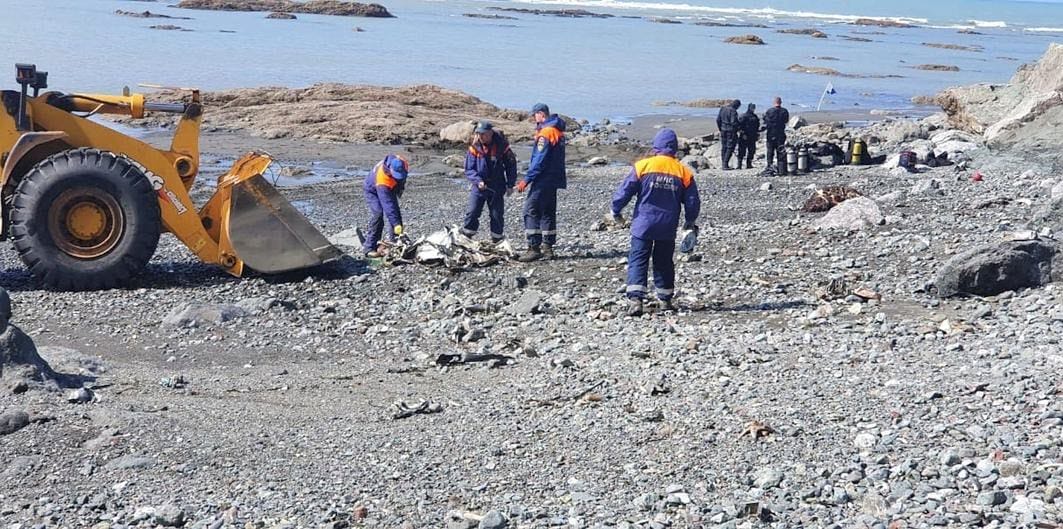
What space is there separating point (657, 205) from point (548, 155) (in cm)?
283

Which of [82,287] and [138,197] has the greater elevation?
[138,197]

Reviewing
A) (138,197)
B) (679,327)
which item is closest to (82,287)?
(138,197)

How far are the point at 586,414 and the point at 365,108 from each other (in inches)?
876

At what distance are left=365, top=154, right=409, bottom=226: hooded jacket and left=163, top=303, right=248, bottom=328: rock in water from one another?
2.55 metres

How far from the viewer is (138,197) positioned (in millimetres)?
11711

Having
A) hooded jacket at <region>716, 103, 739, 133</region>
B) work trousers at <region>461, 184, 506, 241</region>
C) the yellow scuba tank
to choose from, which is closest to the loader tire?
work trousers at <region>461, 184, 506, 241</region>

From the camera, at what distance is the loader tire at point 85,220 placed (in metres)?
11.6

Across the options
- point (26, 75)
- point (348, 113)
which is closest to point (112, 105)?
point (26, 75)

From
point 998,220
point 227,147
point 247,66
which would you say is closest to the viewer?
point 998,220

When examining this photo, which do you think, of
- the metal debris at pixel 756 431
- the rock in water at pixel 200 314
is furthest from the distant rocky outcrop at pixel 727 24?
the metal debris at pixel 756 431

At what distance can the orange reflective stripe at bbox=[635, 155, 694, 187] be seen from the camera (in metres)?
10.6

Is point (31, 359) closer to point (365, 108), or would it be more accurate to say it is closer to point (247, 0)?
point (365, 108)

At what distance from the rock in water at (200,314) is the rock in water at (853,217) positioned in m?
6.57

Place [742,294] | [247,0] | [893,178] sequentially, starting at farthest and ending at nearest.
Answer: [247,0], [893,178], [742,294]
